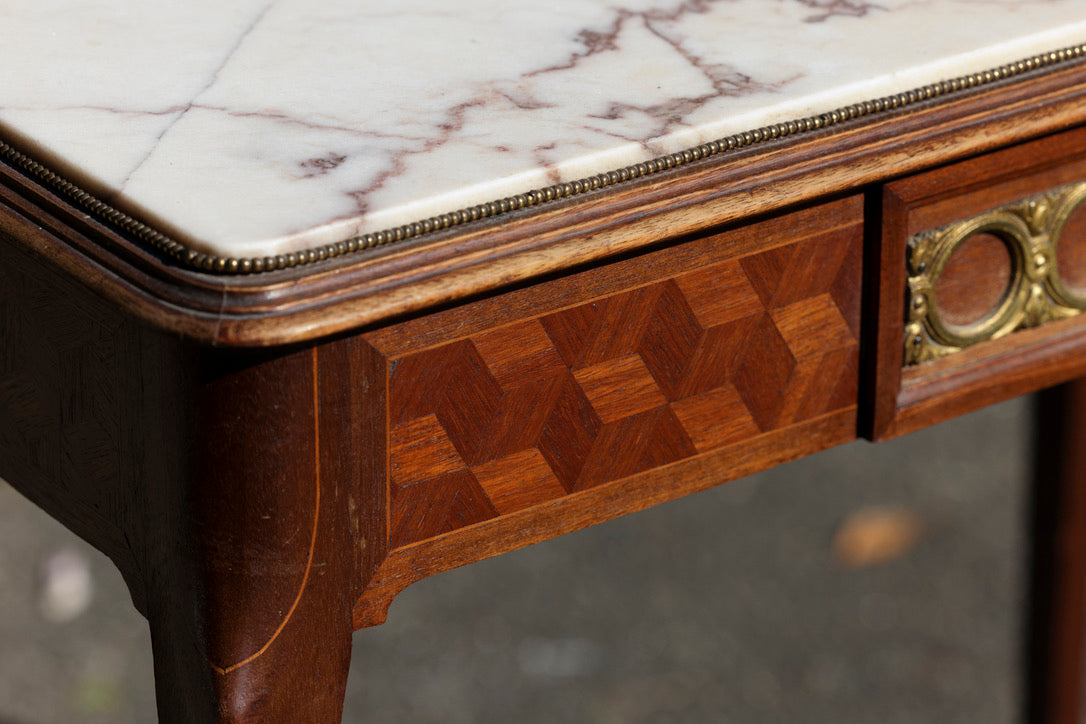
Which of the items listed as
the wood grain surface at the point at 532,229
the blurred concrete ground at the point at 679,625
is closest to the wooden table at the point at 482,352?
the wood grain surface at the point at 532,229

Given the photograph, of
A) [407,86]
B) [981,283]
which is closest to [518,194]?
[407,86]

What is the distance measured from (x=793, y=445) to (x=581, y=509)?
122 mm

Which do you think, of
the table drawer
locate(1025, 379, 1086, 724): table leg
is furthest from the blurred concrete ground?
the table drawer

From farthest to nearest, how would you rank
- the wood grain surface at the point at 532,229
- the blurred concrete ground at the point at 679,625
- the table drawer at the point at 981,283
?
the blurred concrete ground at the point at 679,625 < the table drawer at the point at 981,283 < the wood grain surface at the point at 532,229

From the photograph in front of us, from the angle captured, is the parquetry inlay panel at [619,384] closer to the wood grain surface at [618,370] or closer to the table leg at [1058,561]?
the wood grain surface at [618,370]

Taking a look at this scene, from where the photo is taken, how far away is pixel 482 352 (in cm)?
66

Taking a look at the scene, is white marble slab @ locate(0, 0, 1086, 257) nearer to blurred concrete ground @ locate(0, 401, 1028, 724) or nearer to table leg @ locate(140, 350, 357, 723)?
table leg @ locate(140, 350, 357, 723)

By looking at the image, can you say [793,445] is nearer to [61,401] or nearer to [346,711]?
[61,401]

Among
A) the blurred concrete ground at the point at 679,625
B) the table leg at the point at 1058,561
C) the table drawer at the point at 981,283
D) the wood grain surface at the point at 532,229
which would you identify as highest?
the wood grain surface at the point at 532,229

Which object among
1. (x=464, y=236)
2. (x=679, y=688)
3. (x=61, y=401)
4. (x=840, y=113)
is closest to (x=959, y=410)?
(x=840, y=113)

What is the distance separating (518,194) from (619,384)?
0.12 metres

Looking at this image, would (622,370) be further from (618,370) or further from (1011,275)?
(1011,275)

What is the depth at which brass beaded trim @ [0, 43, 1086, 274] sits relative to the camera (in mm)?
575

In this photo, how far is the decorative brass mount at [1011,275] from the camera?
2.55 ft
